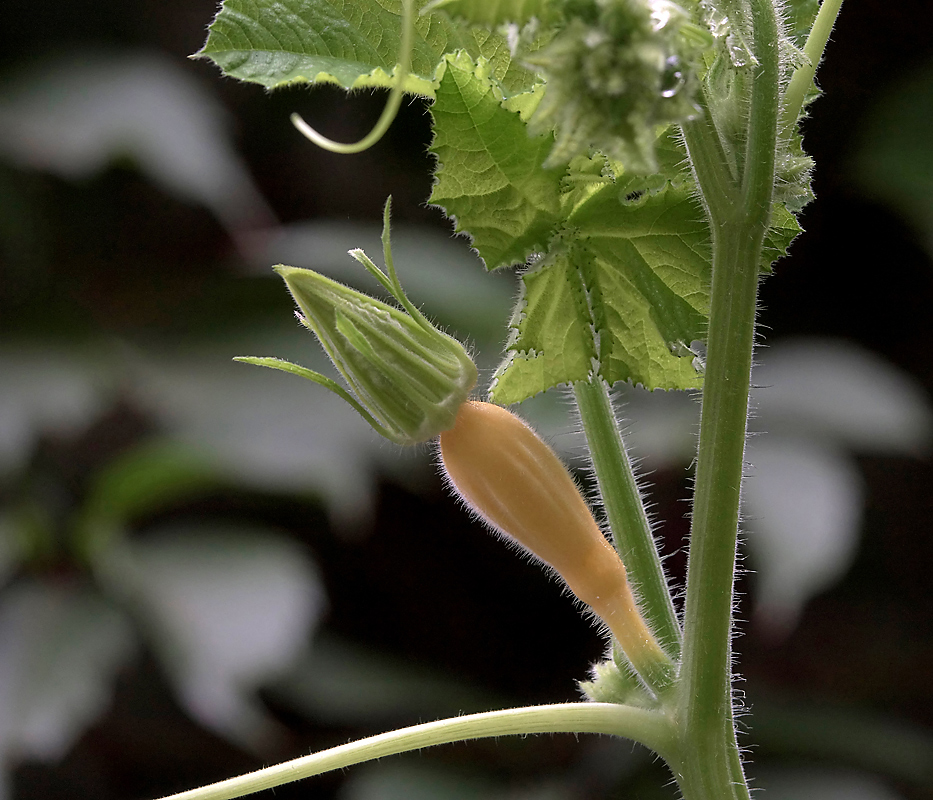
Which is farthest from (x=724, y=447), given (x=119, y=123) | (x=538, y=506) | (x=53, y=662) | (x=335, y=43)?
(x=119, y=123)

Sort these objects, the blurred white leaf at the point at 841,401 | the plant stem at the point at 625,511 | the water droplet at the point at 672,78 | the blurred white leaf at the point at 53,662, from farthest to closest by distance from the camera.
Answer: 1. the blurred white leaf at the point at 841,401
2. the blurred white leaf at the point at 53,662
3. the plant stem at the point at 625,511
4. the water droplet at the point at 672,78

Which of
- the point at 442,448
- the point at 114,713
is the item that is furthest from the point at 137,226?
the point at 442,448

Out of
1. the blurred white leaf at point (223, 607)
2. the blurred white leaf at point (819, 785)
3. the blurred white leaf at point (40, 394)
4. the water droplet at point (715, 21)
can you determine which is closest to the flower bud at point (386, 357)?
the water droplet at point (715, 21)

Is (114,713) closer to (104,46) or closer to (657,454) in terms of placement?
(657,454)

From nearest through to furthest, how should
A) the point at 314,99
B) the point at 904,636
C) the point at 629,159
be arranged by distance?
the point at 629,159, the point at 904,636, the point at 314,99

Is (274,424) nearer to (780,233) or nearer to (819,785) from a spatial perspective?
(819,785)

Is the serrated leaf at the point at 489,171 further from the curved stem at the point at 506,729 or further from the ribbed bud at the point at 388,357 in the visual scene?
the curved stem at the point at 506,729
